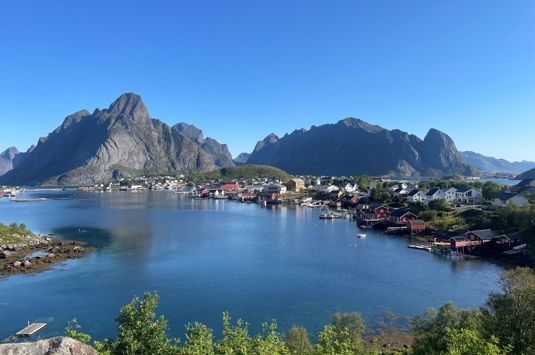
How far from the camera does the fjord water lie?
19.4 meters

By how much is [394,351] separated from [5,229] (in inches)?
1494

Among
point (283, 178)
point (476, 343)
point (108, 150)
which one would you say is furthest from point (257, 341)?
point (108, 150)

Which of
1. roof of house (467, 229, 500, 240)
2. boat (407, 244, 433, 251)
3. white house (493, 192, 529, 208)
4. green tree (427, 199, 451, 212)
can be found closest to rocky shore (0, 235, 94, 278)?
boat (407, 244, 433, 251)

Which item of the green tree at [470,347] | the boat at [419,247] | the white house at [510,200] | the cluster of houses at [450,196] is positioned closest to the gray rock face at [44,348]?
the green tree at [470,347]

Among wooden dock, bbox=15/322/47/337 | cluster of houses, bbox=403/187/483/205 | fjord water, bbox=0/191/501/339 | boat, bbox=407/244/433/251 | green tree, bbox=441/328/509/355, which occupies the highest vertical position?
cluster of houses, bbox=403/187/483/205

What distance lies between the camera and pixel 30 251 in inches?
1320

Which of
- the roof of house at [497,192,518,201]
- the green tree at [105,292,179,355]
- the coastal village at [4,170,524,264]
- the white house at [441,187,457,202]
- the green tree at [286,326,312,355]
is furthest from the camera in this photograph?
the white house at [441,187,457,202]

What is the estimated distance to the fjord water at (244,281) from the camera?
63.7 feet

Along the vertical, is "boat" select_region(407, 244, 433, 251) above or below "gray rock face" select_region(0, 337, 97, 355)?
below

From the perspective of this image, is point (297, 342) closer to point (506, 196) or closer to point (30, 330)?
point (30, 330)

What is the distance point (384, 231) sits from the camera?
45.1 m

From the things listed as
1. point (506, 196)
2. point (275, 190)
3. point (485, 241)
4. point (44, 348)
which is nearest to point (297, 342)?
point (44, 348)

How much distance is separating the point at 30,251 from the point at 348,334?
3187 centimetres

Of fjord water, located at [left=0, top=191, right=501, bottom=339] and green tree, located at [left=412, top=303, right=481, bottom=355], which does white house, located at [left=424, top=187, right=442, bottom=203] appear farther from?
green tree, located at [left=412, top=303, right=481, bottom=355]
